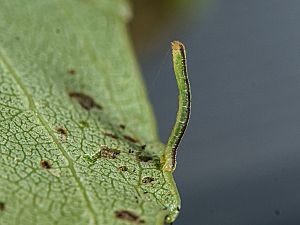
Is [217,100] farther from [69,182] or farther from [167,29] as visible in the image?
[69,182]

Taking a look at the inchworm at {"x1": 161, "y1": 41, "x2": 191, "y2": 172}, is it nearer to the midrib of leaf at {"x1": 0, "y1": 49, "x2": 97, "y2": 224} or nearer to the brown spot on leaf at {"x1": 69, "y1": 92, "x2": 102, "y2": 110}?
the midrib of leaf at {"x1": 0, "y1": 49, "x2": 97, "y2": 224}

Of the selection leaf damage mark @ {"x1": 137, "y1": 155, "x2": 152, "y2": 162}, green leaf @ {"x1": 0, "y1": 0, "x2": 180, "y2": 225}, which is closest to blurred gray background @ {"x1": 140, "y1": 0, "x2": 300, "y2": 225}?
green leaf @ {"x1": 0, "y1": 0, "x2": 180, "y2": 225}

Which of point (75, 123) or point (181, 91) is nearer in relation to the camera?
point (181, 91)

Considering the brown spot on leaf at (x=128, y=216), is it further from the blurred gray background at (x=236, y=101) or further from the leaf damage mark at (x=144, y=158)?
the blurred gray background at (x=236, y=101)

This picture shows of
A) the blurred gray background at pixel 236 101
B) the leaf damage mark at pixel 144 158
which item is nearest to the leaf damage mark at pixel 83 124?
the leaf damage mark at pixel 144 158

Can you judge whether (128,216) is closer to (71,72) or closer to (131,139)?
(131,139)

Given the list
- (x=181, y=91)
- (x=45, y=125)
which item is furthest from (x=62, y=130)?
(x=181, y=91)

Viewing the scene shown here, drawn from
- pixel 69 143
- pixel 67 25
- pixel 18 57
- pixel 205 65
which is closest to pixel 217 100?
pixel 205 65
